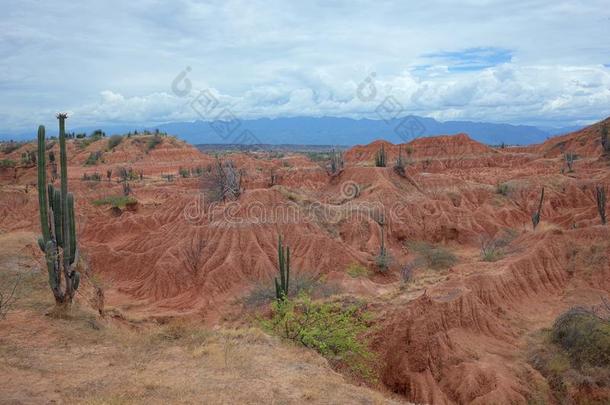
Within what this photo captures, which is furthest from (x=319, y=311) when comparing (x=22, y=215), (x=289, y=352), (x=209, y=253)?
(x=22, y=215)

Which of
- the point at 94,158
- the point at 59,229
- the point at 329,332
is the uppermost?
the point at 94,158

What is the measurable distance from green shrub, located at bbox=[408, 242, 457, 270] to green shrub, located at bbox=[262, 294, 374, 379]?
1559 cm

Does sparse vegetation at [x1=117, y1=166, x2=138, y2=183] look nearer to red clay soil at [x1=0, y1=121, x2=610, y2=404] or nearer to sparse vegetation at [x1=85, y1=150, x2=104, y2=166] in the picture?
red clay soil at [x1=0, y1=121, x2=610, y2=404]

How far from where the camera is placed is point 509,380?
48.6ft

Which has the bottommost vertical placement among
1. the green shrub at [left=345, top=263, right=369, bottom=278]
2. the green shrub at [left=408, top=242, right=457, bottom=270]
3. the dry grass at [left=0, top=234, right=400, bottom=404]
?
the green shrub at [left=408, top=242, right=457, bottom=270]

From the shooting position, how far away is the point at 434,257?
107 ft

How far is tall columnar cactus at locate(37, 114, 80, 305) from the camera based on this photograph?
1336 centimetres

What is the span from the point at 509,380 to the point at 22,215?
40405 mm

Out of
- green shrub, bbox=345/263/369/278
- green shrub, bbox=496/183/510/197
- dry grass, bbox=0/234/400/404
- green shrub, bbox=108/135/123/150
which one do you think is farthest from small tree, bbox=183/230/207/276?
green shrub, bbox=108/135/123/150

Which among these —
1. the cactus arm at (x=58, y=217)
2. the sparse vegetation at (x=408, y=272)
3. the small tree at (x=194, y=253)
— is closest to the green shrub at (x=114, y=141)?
the small tree at (x=194, y=253)

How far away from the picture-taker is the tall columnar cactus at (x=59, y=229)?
13359 mm

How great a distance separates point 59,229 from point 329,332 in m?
8.57

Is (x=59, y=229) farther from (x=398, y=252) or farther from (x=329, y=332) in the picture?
(x=398, y=252)

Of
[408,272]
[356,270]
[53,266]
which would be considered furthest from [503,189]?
[53,266]
